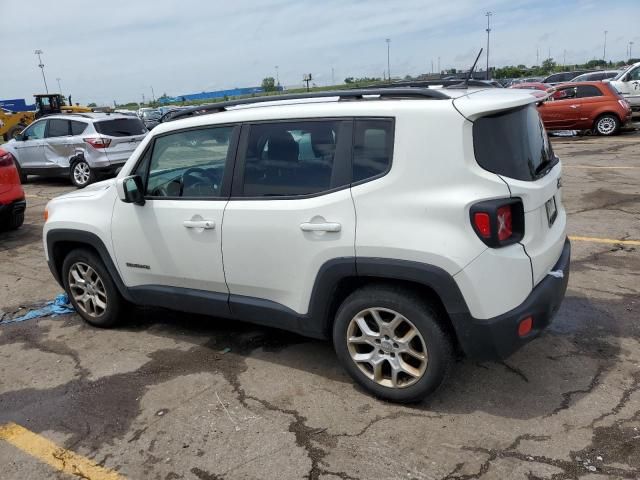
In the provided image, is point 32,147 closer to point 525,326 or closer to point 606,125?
point 525,326

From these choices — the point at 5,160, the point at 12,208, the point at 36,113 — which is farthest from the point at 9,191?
the point at 36,113

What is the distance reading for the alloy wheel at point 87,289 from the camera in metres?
4.48

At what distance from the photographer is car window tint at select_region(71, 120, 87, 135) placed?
11867 millimetres

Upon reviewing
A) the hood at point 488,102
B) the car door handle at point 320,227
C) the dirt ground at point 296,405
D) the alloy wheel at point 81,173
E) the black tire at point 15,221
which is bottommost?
the dirt ground at point 296,405

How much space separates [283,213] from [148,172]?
4.30ft

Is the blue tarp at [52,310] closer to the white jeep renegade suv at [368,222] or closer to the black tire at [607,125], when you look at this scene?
the white jeep renegade suv at [368,222]

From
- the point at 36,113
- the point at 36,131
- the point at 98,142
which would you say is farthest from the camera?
the point at 36,113

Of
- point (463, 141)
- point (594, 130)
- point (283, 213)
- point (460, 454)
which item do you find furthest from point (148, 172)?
point (594, 130)

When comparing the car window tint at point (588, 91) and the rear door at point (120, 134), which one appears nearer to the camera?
the rear door at point (120, 134)

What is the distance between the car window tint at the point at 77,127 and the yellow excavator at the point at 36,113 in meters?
17.8

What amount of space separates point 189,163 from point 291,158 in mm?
945

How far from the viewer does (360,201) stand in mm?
3006

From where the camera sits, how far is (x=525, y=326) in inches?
113

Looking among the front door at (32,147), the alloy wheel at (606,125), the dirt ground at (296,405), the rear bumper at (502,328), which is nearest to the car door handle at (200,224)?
the dirt ground at (296,405)
